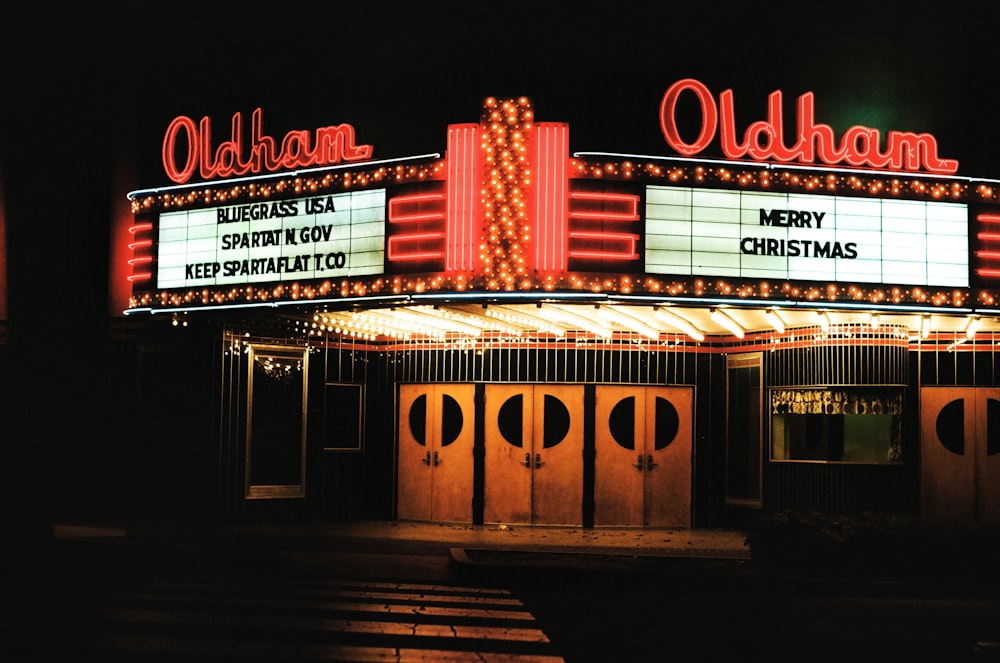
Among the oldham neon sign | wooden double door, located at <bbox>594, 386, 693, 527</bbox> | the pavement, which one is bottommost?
the pavement

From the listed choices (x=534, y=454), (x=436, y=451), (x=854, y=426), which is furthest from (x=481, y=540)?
(x=854, y=426)

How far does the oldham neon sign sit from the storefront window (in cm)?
424

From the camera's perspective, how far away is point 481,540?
A: 17.0 metres

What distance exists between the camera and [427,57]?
19.4 metres

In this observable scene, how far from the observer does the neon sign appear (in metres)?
15.9

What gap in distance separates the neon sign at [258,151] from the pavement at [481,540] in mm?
5586

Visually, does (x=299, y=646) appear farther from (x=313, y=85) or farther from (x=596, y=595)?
(x=313, y=85)

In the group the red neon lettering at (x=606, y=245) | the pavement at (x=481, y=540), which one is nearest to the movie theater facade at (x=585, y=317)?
the red neon lettering at (x=606, y=245)

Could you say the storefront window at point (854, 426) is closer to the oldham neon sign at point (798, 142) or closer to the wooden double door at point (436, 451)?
the oldham neon sign at point (798, 142)

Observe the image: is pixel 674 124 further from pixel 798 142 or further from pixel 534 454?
pixel 534 454

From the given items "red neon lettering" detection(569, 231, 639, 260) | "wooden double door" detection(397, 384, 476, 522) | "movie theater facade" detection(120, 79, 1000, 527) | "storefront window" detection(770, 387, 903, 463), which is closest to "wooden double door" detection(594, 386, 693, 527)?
"movie theater facade" detection(120, 79, 1000, 527)

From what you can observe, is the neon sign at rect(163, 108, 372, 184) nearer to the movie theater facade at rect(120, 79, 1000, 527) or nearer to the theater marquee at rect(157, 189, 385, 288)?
the movie theater facade at rect(120, 79, 1000, 527)

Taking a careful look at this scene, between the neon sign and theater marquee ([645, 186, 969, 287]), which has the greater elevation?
the neon sign

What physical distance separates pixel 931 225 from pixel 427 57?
A: 9024mm
